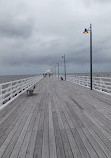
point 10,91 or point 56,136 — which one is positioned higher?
point 10,91

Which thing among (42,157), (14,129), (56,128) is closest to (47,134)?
(56,128)

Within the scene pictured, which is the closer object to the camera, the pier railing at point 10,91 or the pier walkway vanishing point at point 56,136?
the pier walkway vanishing point at point 56,136

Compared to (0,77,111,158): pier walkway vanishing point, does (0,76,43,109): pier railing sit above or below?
above

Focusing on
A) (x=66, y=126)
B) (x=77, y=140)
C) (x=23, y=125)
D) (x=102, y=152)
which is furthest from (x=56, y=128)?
(x=102, y=152)

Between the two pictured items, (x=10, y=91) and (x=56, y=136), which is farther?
(x=10, y=91)

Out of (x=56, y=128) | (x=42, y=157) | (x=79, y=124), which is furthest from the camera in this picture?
(x=79, y=124)

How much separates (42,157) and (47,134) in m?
0.85

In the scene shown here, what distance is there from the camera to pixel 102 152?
2441 millimetres

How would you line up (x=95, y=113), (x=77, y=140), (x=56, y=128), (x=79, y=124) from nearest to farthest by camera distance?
(x=77, y=140) → (x=56, y=128) → (x=79, y=124) → (x=95, y=113)

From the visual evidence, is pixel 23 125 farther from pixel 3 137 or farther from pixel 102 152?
pixel 102 152

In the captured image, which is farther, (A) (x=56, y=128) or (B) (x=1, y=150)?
(A) (x=56, y=128)

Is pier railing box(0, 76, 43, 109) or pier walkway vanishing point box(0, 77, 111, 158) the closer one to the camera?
pier walkway vanishing point box(0, 77, 111, 158)

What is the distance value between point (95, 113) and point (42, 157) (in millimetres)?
3193

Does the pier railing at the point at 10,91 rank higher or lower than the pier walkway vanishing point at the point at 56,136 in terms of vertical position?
higher
